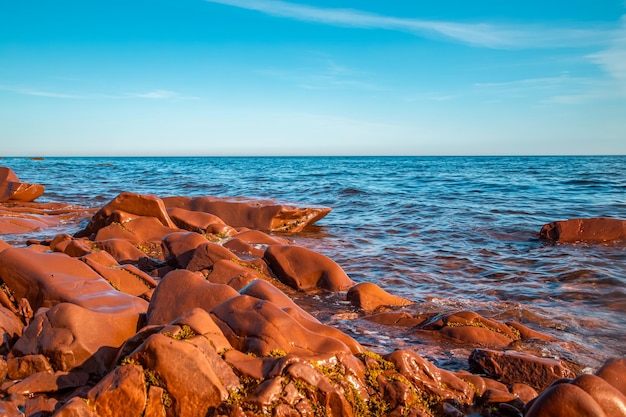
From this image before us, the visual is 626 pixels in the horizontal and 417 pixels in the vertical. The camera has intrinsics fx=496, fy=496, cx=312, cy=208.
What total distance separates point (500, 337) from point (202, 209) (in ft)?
33.2

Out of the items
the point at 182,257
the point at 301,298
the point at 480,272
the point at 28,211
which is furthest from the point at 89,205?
the point at 480,272

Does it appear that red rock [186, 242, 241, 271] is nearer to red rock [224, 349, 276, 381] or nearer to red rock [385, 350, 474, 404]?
red rock [224, 349, 276, 381]

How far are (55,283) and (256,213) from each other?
8.91m

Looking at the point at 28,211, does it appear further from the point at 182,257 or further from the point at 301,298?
the point at 301,298

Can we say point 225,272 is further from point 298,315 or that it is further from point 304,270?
point 298,315

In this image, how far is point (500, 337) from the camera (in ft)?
20.2

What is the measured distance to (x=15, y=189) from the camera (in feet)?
59.3

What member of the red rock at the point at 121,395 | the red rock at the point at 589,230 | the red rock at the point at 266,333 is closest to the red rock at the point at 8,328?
the red rock at the point at 121,395

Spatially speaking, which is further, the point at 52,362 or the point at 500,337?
the point at 500,337

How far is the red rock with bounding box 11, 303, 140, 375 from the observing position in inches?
169

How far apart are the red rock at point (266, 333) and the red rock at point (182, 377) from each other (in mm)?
544

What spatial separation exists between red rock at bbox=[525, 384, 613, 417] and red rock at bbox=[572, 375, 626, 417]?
10 cm

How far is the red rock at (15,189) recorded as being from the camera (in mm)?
18125

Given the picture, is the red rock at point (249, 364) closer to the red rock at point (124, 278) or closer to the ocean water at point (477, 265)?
the ocean water at point (477, 265)
